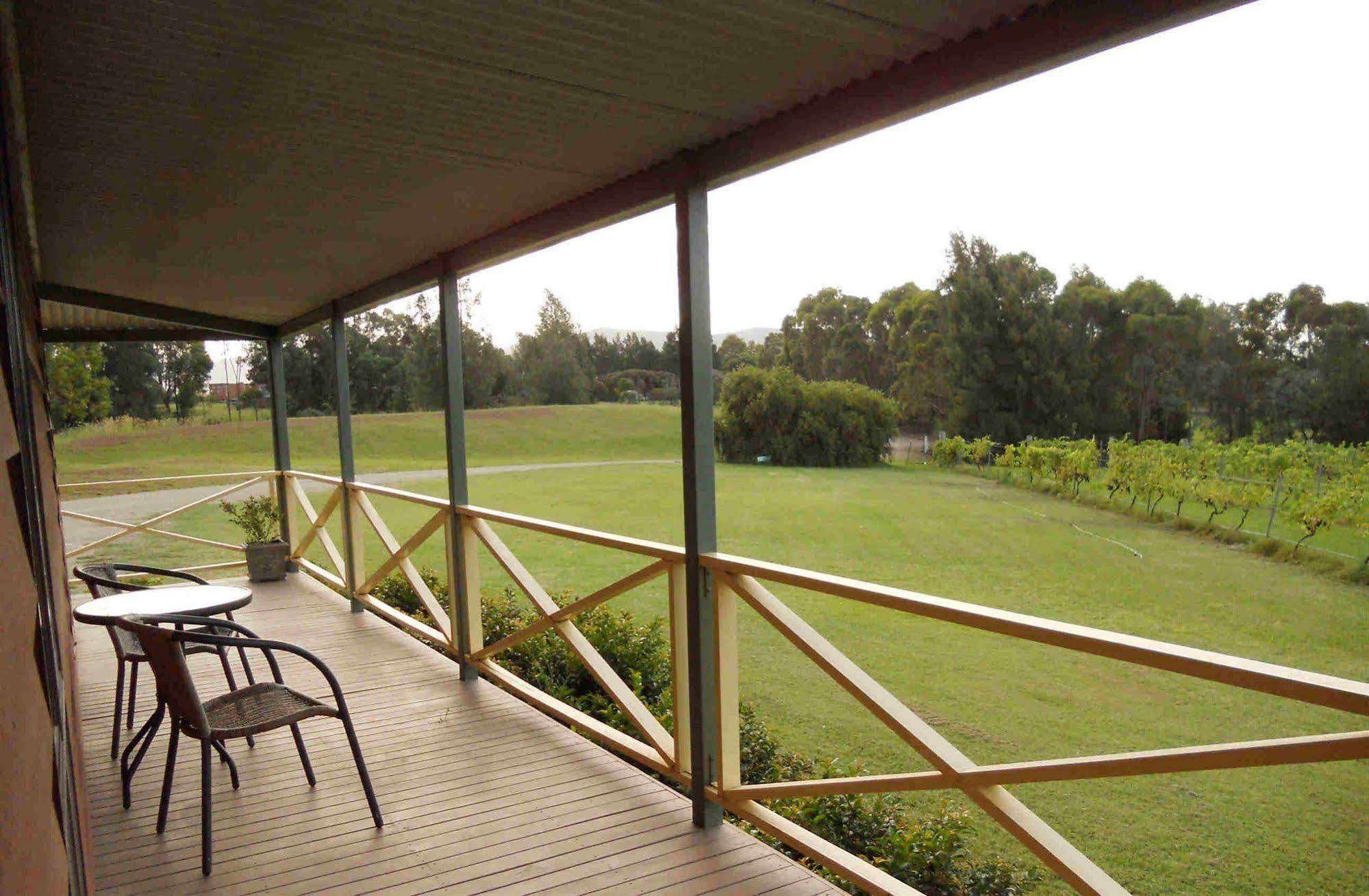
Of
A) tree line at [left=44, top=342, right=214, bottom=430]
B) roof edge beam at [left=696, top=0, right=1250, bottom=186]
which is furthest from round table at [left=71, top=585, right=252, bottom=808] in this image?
tree line at [left=44, top=342, right=214, bottom=430]

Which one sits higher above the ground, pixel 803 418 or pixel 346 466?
pixel 346 466

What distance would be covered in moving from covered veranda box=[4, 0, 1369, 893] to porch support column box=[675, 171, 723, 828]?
0.01 meters

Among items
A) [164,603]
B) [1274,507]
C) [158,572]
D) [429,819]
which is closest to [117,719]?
[164,603]

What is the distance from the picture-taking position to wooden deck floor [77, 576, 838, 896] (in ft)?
8.27

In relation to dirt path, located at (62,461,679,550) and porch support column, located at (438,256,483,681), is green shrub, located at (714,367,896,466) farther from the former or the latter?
porch support column, located at (438,256,483,681)

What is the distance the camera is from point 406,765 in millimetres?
3379

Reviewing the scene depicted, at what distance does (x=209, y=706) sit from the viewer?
9.34ft

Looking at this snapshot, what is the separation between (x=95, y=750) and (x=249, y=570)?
3791 millimetres

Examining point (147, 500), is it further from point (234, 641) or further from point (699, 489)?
point (699, 489)

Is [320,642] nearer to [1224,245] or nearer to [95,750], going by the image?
[95,750]

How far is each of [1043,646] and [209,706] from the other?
52.0 ft

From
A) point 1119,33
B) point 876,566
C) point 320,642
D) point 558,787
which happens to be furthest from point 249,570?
point 876,566

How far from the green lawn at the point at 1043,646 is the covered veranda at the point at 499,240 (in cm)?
433

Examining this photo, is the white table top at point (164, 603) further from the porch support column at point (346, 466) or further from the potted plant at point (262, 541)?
the potted plant at point (262, 541)
